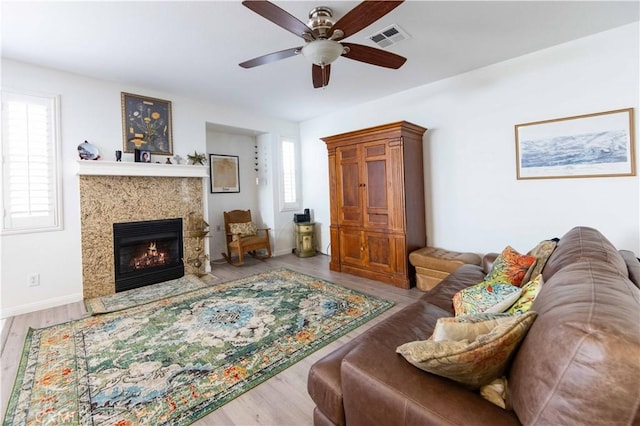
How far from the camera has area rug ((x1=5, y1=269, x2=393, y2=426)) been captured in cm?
167

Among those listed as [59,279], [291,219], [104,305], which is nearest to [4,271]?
[59,279]

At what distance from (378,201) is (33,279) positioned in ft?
13.8

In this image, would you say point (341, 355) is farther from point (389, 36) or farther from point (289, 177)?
point (289, 177)

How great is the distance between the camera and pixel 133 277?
12.4ft

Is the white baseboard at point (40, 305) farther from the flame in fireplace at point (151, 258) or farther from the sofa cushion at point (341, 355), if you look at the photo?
the sofa cushion at point (341, 355)

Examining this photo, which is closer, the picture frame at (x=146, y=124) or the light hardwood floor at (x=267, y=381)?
the light hardwood floor at (x=267, y=381)

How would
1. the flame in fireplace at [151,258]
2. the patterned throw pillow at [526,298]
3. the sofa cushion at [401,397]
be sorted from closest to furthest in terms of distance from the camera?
1. the sofa cushion at [401,397]
2. the patterned throw pillow at [526,298]
3. the flame in fireplace at [151,258]

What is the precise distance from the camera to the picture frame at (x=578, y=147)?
105 inches

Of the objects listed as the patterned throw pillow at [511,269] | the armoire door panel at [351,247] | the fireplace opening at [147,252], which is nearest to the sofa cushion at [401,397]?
the patterned throw pillow at [511,269]

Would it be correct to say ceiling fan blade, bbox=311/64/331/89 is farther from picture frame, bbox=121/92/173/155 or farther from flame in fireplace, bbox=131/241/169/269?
flame in fireplace, bbox=131/241/169/269

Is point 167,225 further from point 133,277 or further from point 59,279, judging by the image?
point 59,279

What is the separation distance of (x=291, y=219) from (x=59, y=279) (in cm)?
360

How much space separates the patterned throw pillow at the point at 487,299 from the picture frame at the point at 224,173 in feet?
15.4

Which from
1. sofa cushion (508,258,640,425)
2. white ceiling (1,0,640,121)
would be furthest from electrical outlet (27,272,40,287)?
sofa cushion (508,258,640,425)
